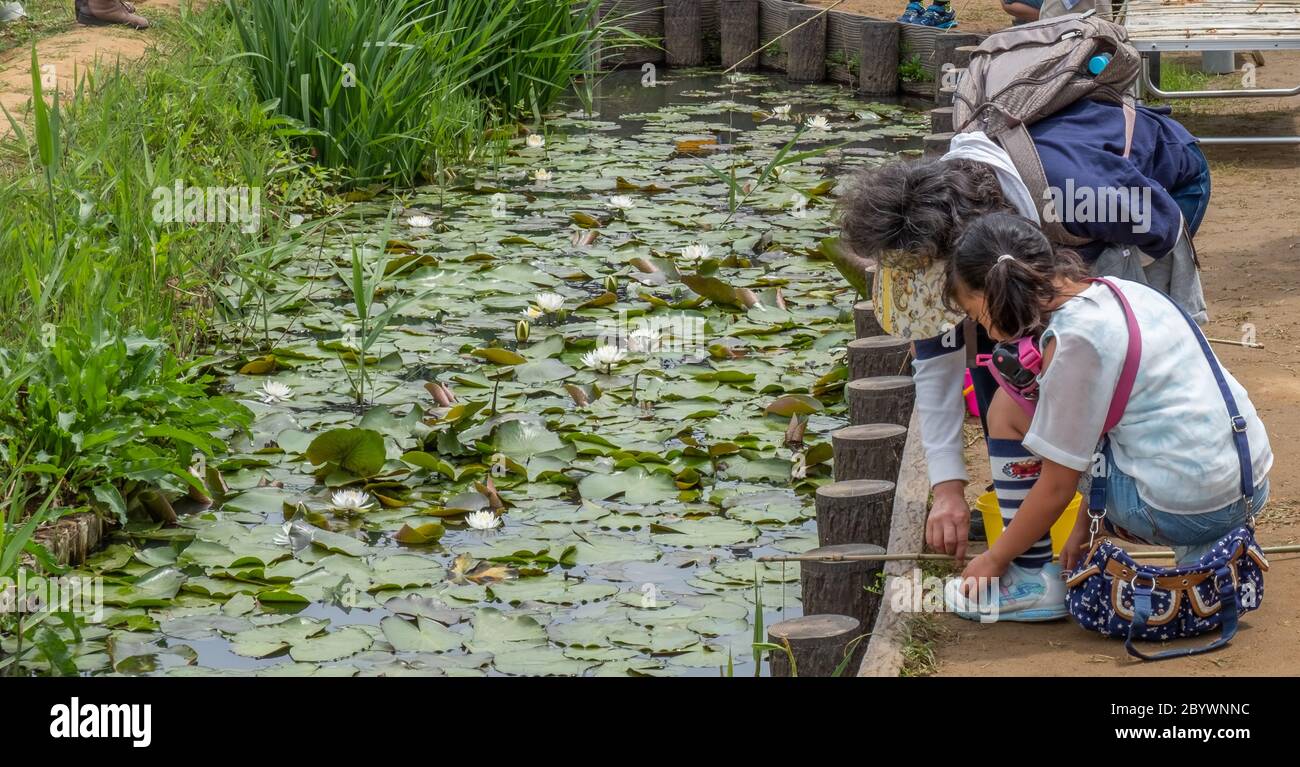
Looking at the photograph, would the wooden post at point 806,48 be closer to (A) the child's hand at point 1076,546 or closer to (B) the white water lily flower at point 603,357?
(B) the white water lily flower at point 603,357

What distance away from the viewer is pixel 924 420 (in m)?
2.75

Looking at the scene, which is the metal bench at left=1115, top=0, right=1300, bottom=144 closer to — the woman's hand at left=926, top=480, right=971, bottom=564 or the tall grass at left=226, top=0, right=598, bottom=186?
the tall grass at left=226, top=0, right=598, bottom=186

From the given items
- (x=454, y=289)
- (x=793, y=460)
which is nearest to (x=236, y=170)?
(x=454, y=289)

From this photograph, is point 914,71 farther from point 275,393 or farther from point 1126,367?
point 1126,367

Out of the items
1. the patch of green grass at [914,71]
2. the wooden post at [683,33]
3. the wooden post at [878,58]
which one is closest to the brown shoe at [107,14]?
the wooden post at [683,33]

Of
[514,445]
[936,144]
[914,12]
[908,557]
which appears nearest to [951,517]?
[908,557]

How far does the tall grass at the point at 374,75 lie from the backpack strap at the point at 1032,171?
3.46 metres

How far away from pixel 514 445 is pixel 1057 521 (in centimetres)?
152

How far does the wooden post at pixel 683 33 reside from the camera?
8.70 metres

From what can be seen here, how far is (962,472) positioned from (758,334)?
6.37 ft

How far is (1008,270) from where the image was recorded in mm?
2352

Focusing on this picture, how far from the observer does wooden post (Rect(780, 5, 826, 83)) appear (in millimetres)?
8219

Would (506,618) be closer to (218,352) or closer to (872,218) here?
(872,218)

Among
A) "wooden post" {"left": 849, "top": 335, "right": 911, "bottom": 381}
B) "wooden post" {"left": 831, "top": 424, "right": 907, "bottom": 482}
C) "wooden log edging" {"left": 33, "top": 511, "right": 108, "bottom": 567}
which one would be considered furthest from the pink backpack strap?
"wooden log edging" {"left": 33, "top": 511, "right": 108, "bottom": 567}
